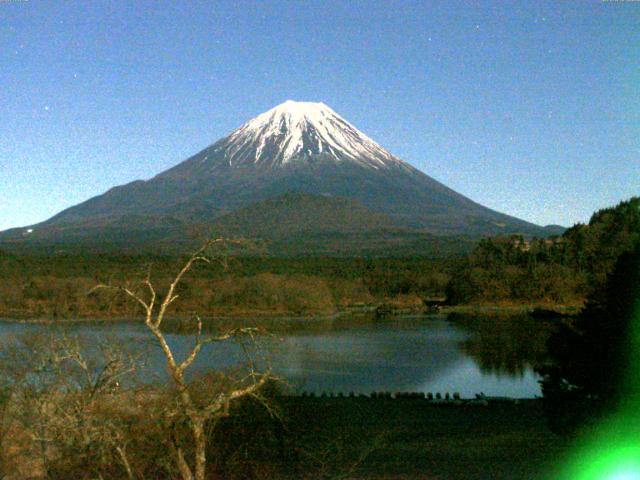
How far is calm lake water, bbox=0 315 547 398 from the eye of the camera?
661 inches

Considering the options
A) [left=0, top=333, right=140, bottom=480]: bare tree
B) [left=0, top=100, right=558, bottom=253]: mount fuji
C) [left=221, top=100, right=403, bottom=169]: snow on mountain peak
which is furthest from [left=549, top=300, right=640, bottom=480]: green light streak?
[left=221, top=100, right=403, bottom=169]: snow on mountain peak

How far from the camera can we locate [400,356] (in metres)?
22.4

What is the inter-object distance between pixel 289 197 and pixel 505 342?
61.7 meters

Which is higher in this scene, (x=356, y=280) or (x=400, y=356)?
(x=356, y=280)

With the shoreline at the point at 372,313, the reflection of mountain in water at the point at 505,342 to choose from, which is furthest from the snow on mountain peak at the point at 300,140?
the reflection of mountain in water at the point at 505,342

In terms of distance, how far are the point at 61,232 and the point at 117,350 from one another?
7452 centimetres

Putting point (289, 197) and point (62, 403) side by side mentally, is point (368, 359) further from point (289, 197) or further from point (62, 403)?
point (289, 197)

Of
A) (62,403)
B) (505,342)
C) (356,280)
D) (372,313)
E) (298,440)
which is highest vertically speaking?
(62,403)

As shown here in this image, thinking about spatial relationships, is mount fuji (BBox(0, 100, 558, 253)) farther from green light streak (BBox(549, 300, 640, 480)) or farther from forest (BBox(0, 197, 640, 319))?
green light streak (BBox(549, 300, 640, 480))

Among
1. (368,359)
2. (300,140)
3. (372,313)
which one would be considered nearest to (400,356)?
(368,359)

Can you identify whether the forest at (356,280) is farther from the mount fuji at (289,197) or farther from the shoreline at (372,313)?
the mount fuji at (289,197)

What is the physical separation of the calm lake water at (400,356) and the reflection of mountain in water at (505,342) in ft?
0.09

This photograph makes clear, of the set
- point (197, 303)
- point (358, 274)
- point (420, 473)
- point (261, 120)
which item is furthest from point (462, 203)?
point (420, 473)

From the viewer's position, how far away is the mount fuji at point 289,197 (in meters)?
78.1
